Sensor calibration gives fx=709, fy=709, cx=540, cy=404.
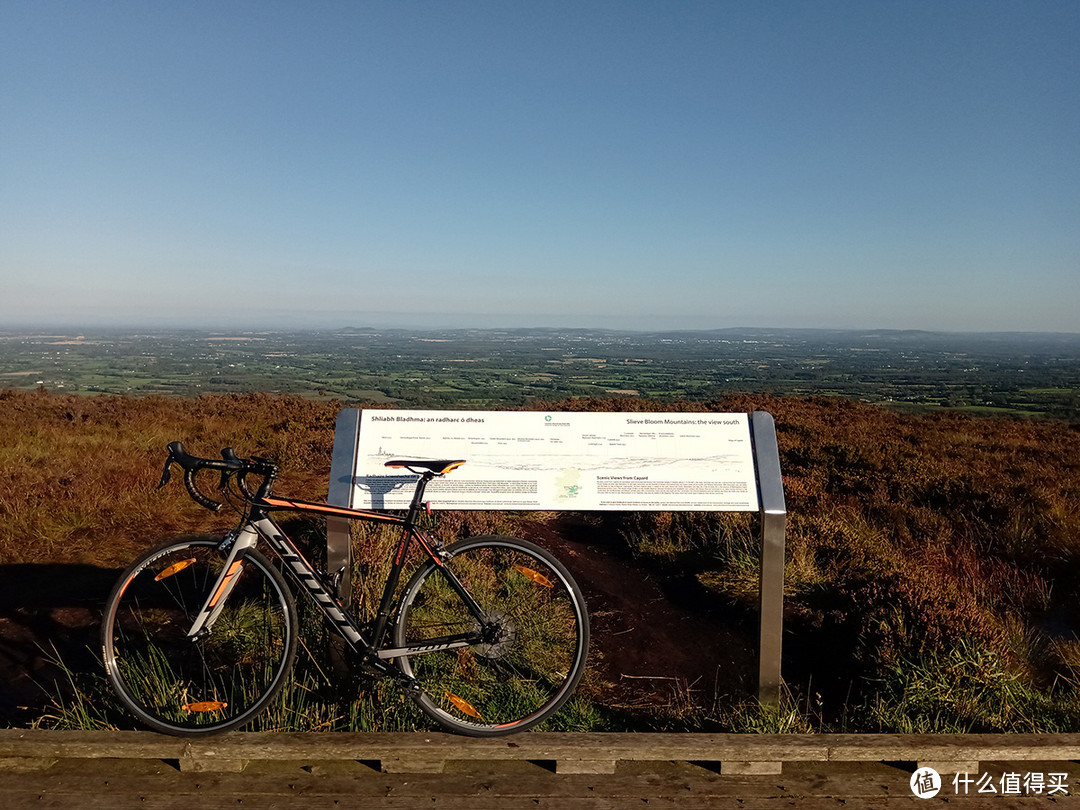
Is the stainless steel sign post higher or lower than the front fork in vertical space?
higher

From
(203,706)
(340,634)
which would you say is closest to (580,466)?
(340,634)

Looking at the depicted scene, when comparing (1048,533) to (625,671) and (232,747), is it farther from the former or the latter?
(232,747)

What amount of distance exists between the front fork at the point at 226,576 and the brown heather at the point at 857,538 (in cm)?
219

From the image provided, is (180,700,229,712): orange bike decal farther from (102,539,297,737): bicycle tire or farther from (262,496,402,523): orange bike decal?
(262,496,402,523): orange bike decal

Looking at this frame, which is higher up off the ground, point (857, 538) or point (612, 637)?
point (857, 538)

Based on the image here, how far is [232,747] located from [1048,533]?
22.4ft

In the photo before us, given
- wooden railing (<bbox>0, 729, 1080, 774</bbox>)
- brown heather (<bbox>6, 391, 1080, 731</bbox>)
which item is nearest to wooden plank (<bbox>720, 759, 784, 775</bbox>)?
wooden railing (<bbox>0, 729, 1080, 774</bbox>)

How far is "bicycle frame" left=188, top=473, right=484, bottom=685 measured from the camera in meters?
2.94

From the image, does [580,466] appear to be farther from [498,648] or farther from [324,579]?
[324,579]

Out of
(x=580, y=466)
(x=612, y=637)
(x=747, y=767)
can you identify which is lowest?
(x=612, y=637)

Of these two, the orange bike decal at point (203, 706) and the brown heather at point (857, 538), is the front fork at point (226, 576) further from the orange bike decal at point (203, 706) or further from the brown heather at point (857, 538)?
the brown heather at point (857, 538)

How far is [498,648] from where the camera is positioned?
315cm

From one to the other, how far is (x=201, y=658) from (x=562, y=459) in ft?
6.26

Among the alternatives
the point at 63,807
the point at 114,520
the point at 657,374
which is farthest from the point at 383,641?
the point at 657,374
